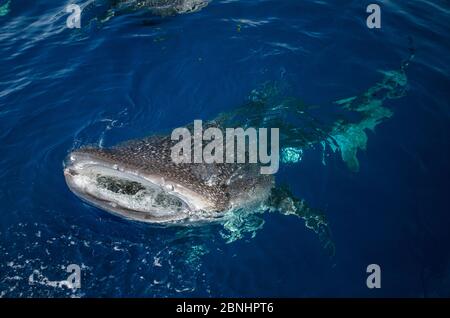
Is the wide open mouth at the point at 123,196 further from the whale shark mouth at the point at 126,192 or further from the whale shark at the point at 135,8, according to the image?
the whale shark at the point at 135,8

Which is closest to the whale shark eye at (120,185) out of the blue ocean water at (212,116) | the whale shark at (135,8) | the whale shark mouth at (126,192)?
the whale shark mouth at (126,192)

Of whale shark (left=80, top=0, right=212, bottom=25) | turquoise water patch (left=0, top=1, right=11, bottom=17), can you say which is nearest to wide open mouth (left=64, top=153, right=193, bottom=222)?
whale shark (left=80, top=0, right=212, bottom=25)

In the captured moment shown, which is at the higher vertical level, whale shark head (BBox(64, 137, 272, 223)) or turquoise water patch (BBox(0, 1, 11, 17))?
turquoise water patch (BBox(0, 1, 11, 17))

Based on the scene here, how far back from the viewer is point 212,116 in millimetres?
12492

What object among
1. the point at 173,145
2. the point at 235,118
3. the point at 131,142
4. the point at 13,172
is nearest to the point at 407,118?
the point at 235,118

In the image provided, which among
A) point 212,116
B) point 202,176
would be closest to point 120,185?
point 202,176

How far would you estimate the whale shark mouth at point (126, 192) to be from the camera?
812cm

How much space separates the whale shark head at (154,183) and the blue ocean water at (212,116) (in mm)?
593

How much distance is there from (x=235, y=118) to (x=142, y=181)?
12.3 feet

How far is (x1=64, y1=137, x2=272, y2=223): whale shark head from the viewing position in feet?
26.7

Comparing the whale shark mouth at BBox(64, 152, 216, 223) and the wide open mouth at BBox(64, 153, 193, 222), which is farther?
the wide open mouth at BBox(64, 153, 193, 222)

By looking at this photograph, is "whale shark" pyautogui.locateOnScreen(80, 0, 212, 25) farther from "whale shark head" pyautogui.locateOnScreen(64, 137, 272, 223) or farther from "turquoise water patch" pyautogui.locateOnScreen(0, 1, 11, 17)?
"whale shark head" pyautogui.locateOnScreen(64, 137, 272, 223)

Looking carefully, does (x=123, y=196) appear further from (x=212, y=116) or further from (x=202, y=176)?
(x=212, y=116)

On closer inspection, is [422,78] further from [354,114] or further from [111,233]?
[111,233]
